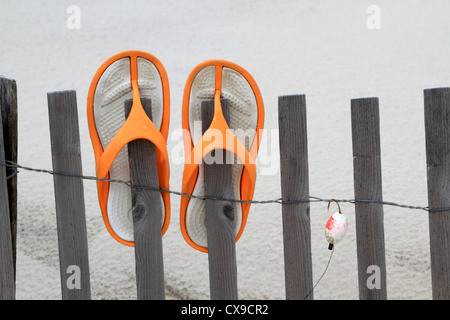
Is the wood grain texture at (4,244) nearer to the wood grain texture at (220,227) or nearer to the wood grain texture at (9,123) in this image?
the wood grain texture at (9,123)

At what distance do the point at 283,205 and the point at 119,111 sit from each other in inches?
16.6

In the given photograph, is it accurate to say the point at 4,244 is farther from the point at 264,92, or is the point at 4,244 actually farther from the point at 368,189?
the point at 264,92

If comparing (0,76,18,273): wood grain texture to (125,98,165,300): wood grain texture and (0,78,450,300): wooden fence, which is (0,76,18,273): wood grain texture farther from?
(125,98,165,300): wood grain texture

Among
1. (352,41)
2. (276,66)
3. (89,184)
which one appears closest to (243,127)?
(89,184)

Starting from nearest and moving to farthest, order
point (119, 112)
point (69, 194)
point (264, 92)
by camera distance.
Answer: point (69, 194), point (119, 112), point (264, 92)

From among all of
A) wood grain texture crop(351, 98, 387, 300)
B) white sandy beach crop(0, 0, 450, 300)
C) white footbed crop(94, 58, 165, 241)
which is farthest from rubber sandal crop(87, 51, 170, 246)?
white sandy beach crop(0, 0, 450, 300)

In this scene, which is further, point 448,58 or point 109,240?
point 448,58

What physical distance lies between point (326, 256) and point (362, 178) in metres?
1.65

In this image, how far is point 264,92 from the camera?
11.3 ft

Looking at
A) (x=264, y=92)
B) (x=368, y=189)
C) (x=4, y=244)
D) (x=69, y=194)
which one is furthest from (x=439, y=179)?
(x=264, y=92)

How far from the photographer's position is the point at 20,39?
4031 millimetres

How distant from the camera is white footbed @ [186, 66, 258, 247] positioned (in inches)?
42.8

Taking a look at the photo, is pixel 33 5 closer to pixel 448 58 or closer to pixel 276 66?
pixel 276 66

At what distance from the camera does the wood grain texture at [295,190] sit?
37.8 inches
